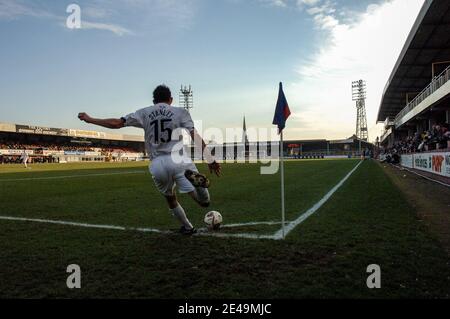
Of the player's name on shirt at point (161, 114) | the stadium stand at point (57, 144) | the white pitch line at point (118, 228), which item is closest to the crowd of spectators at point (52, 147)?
the stadium stand at point (57, 144)

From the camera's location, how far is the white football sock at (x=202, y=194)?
5.38m

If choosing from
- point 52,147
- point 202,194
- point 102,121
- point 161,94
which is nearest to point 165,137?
point 161,94

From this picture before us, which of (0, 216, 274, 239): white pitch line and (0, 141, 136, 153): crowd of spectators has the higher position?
(0, 141, 136, 153): crowd of spectators

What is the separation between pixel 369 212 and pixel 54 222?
240 inches

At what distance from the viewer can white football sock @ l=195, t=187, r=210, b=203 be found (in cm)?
538

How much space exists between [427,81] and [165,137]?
38.2 metres

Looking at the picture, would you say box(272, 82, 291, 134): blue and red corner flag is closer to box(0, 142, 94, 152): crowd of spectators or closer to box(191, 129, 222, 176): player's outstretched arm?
box(191, 129, 222, 176): player's outstretched arm

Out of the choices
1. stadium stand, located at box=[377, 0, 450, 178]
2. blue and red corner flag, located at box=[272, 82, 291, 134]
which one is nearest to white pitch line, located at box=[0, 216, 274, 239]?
blue and red corner flag, located at box=[272, 82, 291, 134]

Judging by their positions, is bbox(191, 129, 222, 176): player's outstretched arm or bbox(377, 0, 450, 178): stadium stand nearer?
bbox(191, 129, 222, 176): player's outstretched arm

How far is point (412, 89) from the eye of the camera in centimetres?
4075

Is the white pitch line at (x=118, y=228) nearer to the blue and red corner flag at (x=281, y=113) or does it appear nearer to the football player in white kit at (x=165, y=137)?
the football player in white kit at (x=165, y=137)

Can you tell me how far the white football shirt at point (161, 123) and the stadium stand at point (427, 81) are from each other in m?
12.8

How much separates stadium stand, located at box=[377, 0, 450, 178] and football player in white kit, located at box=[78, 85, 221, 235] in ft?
41.5

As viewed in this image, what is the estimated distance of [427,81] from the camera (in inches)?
1430
